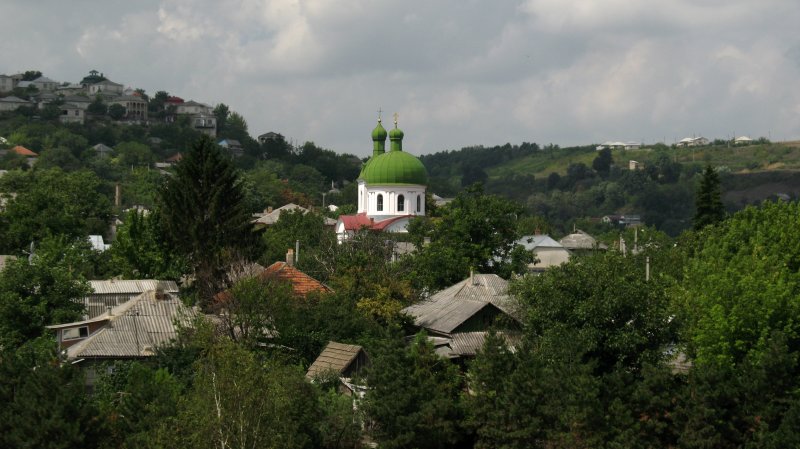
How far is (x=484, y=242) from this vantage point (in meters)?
49.2

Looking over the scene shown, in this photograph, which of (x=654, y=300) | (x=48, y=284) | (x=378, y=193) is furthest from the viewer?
(x=378, y=193)

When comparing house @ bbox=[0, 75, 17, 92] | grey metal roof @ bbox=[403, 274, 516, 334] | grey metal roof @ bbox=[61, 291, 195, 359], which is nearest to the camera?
grey metal roof @ bbox=[61, 291, 195, 359]

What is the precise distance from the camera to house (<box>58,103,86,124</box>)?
157m

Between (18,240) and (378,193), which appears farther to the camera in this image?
(378,193)

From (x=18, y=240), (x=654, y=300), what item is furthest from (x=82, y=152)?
(x=654, y=300)

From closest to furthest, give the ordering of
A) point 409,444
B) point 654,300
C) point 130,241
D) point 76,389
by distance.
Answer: point 76,389 < point 409,444 < point 654,300 < point 130,241

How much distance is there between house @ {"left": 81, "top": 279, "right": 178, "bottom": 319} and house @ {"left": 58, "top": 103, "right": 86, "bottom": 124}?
116017 millimetres

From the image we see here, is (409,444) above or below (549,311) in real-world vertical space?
below

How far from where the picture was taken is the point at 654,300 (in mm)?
32125

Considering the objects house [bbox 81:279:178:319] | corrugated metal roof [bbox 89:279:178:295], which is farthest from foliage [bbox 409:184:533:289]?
house [bbox 81:279:178:319]

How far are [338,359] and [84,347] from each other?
691cm

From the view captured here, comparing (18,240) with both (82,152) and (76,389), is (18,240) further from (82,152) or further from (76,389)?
(82,152)

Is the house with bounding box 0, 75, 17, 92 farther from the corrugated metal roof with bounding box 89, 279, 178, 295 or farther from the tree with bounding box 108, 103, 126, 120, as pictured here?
the corrugated metal roof with bounding box 89, 279, 178, 295

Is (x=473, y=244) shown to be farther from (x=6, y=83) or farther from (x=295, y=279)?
(x=6, y=83)
